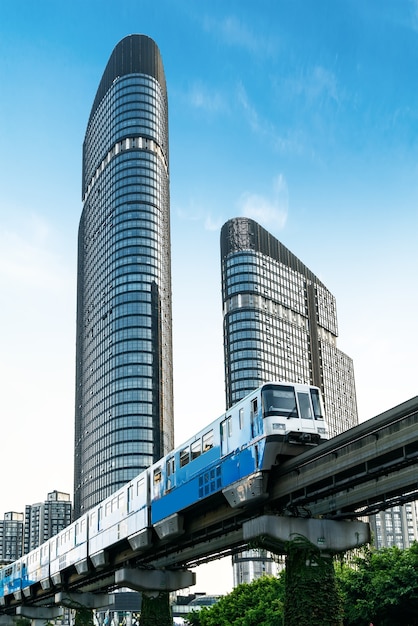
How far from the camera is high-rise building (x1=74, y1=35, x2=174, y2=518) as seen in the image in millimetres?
174000

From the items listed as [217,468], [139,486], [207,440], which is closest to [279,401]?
[217,468]

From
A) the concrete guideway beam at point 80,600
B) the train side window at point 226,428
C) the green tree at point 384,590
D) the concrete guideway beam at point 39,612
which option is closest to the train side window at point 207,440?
the train side window at point 226,428

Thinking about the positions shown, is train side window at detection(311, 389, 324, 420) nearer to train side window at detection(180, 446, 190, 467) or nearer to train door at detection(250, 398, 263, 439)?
train door at detection(250, 398, 263, 439)

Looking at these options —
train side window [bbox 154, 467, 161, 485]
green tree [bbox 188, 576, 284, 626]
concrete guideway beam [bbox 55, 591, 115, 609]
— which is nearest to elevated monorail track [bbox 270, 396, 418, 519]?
train side window [bbox 154, 467, 161, 485]

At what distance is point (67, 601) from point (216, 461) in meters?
40.2

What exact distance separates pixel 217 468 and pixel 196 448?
3.65 m

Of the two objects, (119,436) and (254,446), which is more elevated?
(119,436)

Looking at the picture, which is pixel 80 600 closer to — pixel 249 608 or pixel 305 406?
pixel 249 608

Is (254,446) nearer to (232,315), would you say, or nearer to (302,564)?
(302,564)

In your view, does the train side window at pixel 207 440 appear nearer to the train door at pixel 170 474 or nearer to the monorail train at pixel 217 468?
the monorail train at pixel 217 468

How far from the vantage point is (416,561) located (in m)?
44.3

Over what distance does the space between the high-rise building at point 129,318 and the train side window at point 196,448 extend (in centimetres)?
13227

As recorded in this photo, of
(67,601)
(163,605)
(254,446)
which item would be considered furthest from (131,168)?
(254,446)

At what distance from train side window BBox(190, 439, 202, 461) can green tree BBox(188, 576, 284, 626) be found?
2164 centimetres
